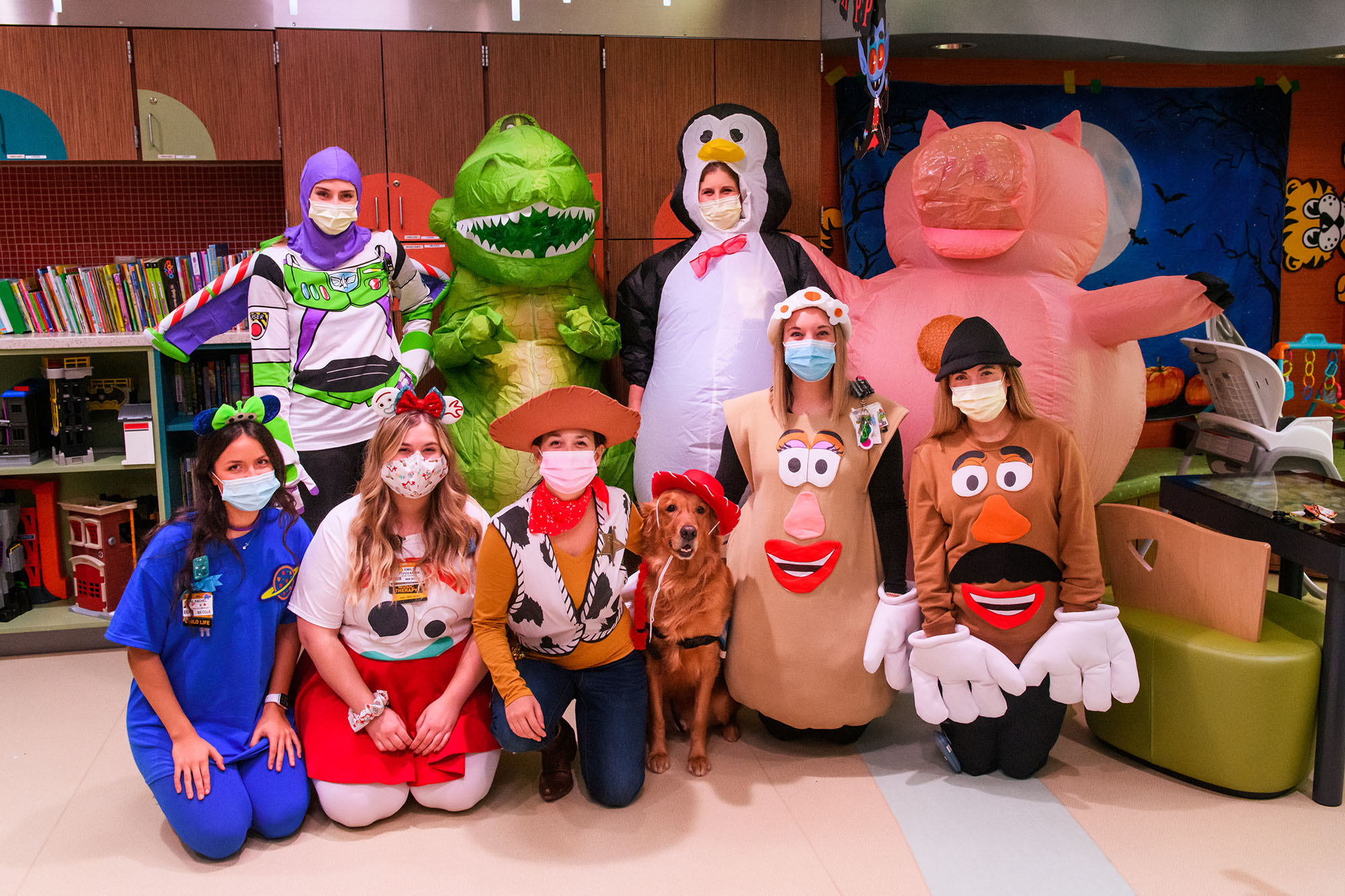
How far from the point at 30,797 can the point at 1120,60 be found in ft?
16.8

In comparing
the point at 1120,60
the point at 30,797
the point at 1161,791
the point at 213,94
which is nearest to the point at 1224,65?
the point at 1120,60

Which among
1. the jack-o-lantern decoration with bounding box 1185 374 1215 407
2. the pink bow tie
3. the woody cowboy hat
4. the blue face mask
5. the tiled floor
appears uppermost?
the pink bow tie

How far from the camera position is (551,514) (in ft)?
7.94

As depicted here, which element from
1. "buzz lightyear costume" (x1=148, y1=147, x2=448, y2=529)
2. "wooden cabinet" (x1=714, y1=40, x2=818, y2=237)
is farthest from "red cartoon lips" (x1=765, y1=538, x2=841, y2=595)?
"wooden cabinet" (x1=714, y1=40, x2=818, y2=237)

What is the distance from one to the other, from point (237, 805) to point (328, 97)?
8.72ft

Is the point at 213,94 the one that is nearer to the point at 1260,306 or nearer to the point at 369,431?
the point at 369,431

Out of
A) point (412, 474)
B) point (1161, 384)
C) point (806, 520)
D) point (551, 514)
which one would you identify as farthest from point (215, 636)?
point (1161, 384)

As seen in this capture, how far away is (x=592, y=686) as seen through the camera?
2.58 m

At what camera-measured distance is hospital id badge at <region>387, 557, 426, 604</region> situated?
8.07 ft

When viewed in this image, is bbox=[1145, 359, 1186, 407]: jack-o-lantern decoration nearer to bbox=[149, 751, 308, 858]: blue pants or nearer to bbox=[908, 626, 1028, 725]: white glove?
bbox=[908, 626, 1028, 725]: white glove

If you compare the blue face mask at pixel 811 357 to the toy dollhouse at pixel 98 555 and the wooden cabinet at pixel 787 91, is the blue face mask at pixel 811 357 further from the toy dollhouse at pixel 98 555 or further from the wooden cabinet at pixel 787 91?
the toy dollhouse at pixel 98 555

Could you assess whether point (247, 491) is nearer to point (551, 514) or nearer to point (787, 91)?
point (551, 514)

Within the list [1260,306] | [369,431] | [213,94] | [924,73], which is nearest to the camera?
[369,431]

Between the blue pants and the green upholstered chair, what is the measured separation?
2.20 m
